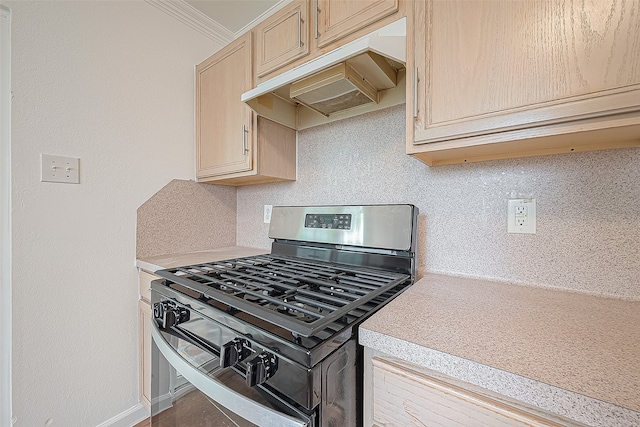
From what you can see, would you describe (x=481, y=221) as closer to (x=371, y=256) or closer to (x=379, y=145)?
(x=371, y=256)

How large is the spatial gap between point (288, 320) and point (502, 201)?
867 millimetres

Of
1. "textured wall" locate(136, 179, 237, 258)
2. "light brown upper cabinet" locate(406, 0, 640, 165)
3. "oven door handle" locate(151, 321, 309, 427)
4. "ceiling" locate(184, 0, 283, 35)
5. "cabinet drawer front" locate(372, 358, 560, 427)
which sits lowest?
"oven door handle" locate(151, 321, 309, 427)

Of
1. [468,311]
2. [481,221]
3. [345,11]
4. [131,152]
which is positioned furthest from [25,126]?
[481,221]

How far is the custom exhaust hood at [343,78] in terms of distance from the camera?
2.79ft

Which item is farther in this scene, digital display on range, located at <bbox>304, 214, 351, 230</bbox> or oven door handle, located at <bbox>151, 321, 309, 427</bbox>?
digital display on range, located at <bbox>304, 214, 351, 230</bbox>

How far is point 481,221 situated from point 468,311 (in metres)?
0.45

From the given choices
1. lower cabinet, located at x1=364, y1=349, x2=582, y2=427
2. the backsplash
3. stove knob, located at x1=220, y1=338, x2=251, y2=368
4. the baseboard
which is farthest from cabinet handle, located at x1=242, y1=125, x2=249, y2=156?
the baseboard

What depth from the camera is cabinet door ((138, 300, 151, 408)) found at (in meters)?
1.31

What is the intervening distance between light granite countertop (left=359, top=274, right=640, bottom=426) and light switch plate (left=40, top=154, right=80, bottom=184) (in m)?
1.43

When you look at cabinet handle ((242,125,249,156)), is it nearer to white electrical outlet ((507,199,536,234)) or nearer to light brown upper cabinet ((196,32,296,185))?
light brown upper cabinet ((196,32,296,185))

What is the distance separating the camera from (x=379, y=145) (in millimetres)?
1231

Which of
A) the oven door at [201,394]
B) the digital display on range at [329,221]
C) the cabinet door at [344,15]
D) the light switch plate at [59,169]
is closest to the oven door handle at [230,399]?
the oven door at [201,394]

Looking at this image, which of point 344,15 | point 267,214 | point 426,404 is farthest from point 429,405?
point 267,214

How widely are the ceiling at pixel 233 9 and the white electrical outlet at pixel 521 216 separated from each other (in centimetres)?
158
